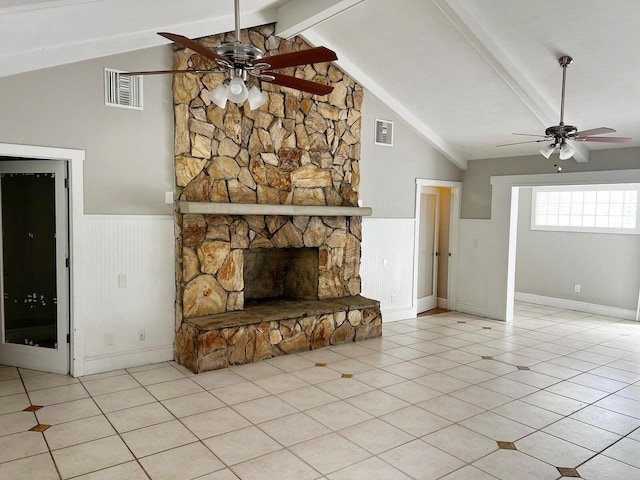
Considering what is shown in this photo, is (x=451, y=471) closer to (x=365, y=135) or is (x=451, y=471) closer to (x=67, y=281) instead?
(x=67, y=281)

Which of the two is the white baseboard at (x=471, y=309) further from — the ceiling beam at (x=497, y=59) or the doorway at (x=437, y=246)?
the ceiling beam at (x=497, y=59)

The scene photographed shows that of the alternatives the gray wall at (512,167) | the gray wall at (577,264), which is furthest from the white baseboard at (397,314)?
the gray wall at (577,264)

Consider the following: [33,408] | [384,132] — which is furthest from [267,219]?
[33,408]

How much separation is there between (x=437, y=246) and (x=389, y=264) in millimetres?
1501

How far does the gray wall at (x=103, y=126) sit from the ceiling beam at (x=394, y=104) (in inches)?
74.2

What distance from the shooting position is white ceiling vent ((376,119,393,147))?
6.53 metres

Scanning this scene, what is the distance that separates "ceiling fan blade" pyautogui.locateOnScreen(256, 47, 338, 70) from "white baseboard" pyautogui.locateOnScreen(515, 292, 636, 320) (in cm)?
703

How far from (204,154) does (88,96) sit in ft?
3.92

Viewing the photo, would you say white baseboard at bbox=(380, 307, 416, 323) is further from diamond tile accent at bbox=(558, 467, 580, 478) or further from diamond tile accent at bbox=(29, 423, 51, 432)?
diamond tile accent at bbox=(29, 423, 51, 432)

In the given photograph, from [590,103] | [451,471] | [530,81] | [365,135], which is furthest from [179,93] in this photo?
[590,103]

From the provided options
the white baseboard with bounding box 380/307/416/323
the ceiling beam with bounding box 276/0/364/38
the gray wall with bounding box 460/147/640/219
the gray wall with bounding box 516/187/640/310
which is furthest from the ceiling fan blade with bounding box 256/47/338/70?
the gray wall with bounding box 516/187/640/310

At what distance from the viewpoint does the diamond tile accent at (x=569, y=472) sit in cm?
292

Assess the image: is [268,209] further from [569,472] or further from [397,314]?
[569,472]

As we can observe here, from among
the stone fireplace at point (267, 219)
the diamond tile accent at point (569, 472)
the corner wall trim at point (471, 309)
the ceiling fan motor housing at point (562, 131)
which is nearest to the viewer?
the diamond tile accent at point (569, 472)
